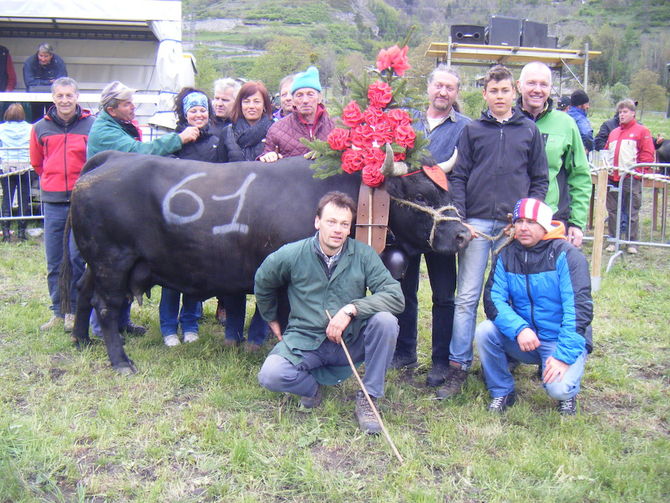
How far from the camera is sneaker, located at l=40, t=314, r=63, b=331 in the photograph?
5.71 meters

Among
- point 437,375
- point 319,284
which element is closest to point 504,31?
point 437,375

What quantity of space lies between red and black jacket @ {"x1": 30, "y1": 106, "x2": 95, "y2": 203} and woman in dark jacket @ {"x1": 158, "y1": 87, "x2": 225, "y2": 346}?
0.93 m

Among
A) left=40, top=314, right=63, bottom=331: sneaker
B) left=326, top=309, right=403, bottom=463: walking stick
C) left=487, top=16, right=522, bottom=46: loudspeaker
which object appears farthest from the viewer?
left=487, top=16, right=522, bottom=46: loudspeaker

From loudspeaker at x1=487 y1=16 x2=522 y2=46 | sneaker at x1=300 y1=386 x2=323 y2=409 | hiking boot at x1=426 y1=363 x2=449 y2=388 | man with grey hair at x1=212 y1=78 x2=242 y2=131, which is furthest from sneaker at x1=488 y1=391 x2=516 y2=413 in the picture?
loudspeaker at x1=487 y1=16 x2=522 y2=46

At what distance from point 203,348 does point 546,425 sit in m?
2.65

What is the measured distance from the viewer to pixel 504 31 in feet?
66.3

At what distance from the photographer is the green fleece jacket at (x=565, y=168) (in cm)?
430

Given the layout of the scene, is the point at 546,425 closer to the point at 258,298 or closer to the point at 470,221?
the point at 470,221

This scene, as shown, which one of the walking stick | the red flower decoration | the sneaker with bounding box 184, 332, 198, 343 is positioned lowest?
the sneaker with bounding box 184, 332, 198, 343

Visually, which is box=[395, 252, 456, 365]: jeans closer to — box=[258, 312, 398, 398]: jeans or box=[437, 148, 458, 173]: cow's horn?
box=[437, 148, 458, 173]: cow's horn

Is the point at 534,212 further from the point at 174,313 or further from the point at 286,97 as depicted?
the point at 174,313

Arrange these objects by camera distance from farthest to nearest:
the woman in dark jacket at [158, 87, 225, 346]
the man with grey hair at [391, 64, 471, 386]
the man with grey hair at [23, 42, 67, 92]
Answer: the man with grey hair at [23, 42, 67, 92]
the woman in dark jacket at [158, 87, 225, 346]
the man with grey hair at [391, 64, 471, 386]

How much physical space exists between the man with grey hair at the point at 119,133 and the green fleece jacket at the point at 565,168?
2.66 m

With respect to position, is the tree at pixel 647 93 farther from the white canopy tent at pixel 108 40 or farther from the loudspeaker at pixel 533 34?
the white canopy tent at pixel 108 40
